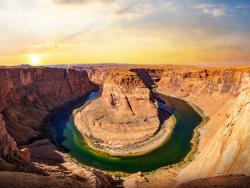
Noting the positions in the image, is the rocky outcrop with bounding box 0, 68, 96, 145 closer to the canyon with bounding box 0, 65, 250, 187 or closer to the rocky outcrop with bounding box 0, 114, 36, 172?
the canyon with bounding box 0, 65, 250, 187

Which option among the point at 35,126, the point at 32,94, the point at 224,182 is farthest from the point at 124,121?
the point at 224,182

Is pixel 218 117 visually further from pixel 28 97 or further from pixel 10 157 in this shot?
pixel 10 157

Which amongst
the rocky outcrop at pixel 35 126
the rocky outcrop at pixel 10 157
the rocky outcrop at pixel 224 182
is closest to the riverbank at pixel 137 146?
the rocky outcrop at pixel 35 126

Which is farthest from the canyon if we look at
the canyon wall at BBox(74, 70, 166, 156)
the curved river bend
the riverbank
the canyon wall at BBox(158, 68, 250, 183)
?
the curved river bend

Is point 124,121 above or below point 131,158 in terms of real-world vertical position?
above

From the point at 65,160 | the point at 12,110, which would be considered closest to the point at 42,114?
the point at 12,110

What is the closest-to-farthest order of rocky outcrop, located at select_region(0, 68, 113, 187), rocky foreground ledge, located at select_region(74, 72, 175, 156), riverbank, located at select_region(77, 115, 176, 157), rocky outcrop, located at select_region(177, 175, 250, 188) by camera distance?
1. rocky outcrop, located at select_region(177, 175, 250, 188)
2. rocky outcrop, located at select_region(0, 68, 113, 187)
3. riverbank, located at select_region(77, 115, 176, 157)
4. rocky foreground ledge, located at select_region(74, 72, 175, 156)

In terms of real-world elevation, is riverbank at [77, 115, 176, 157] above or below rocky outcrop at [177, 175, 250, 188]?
below
